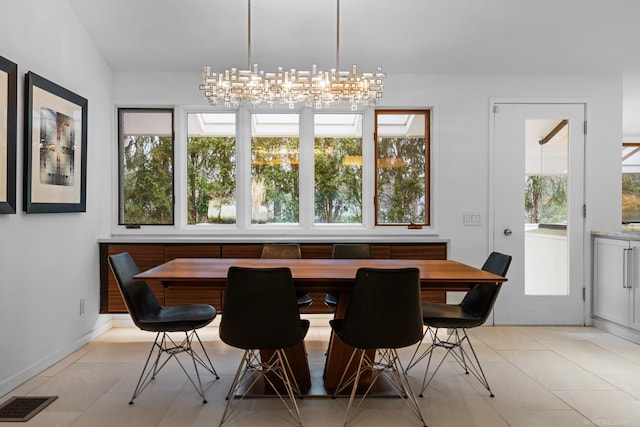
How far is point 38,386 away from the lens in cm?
301

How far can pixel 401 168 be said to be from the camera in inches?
189

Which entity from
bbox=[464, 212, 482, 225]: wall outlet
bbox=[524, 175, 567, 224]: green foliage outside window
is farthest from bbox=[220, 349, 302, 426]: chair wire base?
bbox=[524, 175, 567, 224]: green foliage outside window

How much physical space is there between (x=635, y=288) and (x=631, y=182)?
3630 mm

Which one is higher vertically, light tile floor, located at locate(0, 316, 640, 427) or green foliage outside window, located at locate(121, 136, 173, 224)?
green foliage outside window, located at locate(121, 136, 173, 224)

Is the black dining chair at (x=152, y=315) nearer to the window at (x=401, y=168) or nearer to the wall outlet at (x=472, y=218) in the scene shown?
the window at (x=401, y=168)

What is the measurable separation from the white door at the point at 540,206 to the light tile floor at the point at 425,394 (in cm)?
61

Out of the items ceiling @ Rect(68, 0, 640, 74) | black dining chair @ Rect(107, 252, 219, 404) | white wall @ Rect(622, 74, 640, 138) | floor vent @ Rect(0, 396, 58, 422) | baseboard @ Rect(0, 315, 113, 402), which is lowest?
floor vent @ Rect(0, 396, 58, 422)

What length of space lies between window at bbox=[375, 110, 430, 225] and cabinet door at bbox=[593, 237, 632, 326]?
169cm

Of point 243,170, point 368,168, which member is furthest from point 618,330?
point 243,170

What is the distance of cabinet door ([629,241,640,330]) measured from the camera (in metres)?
3.95

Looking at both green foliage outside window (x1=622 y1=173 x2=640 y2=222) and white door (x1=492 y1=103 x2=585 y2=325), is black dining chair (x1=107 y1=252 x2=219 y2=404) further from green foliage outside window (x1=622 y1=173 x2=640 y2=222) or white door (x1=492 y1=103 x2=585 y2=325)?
green foliage outside window (x1=622 y1=173 x2=640 y2=222)

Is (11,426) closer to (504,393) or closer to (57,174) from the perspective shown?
(57,174)

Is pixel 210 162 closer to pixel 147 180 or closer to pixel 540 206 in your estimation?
pixel 147 180

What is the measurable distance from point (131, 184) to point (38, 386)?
7.46ft
